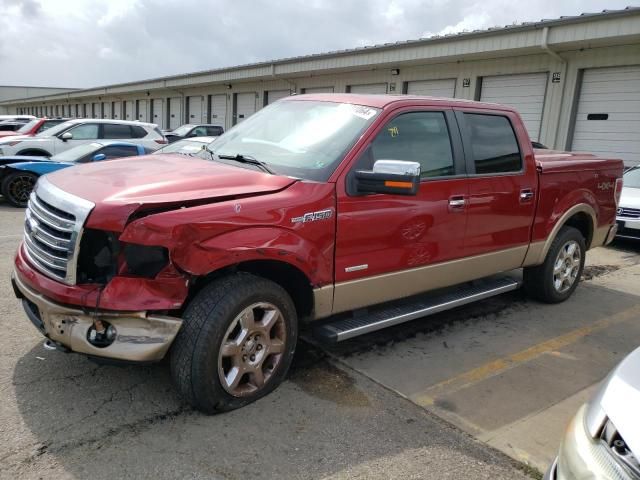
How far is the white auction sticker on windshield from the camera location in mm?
3826

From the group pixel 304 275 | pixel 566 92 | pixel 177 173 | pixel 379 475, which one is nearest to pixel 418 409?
pixel 379 475

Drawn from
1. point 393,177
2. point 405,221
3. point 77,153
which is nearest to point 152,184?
point 393,177

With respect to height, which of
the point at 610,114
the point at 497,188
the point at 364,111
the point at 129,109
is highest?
the point at 610,114

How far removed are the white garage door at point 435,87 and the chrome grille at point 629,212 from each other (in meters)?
8.13

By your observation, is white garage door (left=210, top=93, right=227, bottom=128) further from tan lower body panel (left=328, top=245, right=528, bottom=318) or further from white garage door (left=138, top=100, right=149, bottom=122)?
tan lower body panel (left=328, top=245, right=528, bottom=318)

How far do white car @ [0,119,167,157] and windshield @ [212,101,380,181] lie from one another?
9.33 m

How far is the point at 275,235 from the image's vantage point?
317 centimetres

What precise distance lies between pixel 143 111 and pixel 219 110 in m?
12.9

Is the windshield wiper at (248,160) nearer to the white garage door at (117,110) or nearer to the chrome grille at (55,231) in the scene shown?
the chrome grille at (55,231)

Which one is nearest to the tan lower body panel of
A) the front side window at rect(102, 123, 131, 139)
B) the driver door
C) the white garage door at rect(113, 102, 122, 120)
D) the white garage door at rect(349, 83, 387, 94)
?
the driver door

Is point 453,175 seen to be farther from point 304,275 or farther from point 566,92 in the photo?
point 566,92

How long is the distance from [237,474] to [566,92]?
13.4 meters

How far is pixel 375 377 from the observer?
3818 mm

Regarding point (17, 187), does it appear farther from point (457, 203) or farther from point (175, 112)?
point (175, 112)
